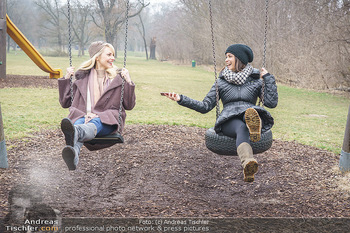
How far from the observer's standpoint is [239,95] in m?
3.99

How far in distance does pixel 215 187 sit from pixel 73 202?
1.60m

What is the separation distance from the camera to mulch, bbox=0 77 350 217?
3.62 metres

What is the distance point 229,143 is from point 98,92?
1494 millimetres

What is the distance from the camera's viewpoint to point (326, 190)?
414cm

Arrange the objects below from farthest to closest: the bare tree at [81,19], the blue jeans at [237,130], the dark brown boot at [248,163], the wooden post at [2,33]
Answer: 1. the bare tree at [81,19]
2. the wooden post at [2,33]
3. the blue jeans at [237,130]
4. the dark brown boot at [248,163]

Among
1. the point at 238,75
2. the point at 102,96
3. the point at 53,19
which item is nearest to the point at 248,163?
the point at 238,75

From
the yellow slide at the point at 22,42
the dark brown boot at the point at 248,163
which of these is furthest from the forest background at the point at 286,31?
the dark brown boot at the point at 248,163

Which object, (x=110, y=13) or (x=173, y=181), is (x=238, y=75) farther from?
(x=110, y=13)

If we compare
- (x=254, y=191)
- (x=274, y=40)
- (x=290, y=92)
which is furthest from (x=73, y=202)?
(x=274, y=40)

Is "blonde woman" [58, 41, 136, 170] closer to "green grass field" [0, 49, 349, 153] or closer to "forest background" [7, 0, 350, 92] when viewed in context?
"green grass field" [0, 49, 349, 153]

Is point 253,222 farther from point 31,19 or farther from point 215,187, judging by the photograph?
point 31,19

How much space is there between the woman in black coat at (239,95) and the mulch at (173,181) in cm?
80

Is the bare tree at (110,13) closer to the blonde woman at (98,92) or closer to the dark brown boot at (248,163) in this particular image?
the blonde woman at (98,92)

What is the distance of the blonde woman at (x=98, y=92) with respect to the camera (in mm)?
3834
